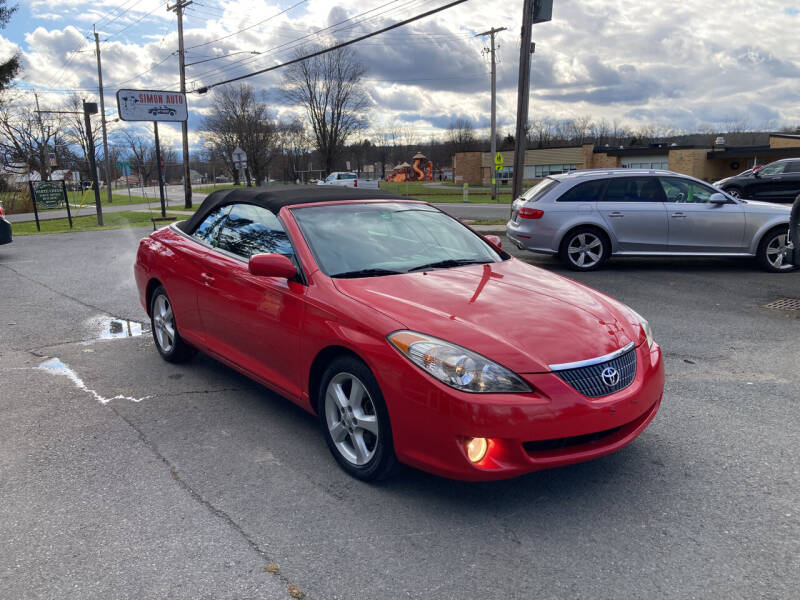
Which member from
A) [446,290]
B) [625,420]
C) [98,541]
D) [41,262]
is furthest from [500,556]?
[41,262]

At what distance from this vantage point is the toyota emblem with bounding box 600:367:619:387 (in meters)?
3.07

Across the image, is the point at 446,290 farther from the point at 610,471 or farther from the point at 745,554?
the point at 745,554

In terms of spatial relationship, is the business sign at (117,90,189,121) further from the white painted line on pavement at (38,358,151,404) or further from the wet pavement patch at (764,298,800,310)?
the wet pavement patch at (764,298,800,310)

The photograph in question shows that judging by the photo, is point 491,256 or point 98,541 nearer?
point 98,541

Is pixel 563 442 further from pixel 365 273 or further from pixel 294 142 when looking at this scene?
pixel 294 142

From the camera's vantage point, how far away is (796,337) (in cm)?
632

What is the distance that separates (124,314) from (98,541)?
210 inches

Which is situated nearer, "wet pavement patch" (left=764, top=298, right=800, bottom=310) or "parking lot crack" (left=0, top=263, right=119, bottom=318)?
"wet pavement patch" (left=764, top=298, right=800, bottom=310)

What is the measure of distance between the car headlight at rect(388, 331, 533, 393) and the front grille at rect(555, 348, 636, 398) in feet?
0.82

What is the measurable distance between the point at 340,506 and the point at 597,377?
4.64 feet

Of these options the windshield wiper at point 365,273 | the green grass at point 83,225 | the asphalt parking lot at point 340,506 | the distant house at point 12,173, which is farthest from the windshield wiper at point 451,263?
the distant house at point 12,173

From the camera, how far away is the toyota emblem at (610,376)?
307 cm

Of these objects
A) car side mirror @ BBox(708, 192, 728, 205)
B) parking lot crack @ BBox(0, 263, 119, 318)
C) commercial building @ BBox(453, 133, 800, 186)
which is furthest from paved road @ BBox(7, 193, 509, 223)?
parking lot crack @ BBox(0, 263, 119, 318)

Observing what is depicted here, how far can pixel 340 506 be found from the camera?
124 inches
